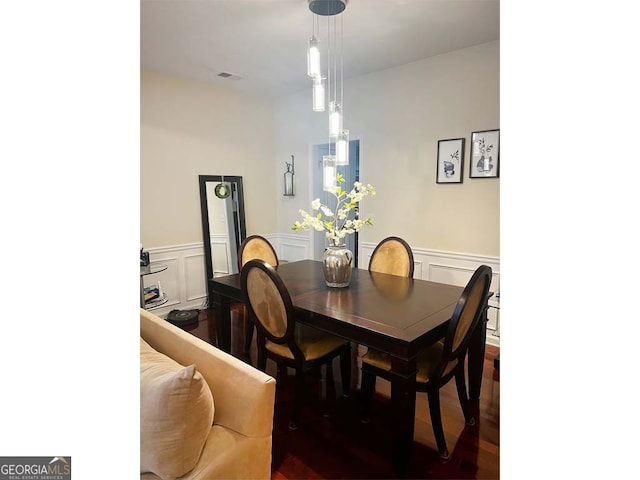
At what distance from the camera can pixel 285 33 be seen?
2756 millimetres

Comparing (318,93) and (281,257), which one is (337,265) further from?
(281,257)

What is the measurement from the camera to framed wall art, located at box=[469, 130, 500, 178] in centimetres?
299

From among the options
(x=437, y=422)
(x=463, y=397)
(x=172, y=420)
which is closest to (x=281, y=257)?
(x=463, y=397)

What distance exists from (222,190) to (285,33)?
6.47 feet

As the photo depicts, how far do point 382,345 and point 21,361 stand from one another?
1.41 metres

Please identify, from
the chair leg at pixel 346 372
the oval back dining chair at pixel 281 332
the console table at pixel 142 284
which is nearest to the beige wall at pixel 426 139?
the chair leg at pixel 346 372

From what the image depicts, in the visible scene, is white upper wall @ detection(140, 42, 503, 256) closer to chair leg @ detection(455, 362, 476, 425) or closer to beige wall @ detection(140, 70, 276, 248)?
beige wall @ detection(140, 70, 276, 248)

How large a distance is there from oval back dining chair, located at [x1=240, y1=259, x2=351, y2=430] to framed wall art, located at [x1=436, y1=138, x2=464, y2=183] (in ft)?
6.16

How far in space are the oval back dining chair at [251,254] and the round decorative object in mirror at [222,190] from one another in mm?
1289

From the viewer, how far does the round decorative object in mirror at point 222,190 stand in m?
4.19

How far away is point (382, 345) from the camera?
5.29ft

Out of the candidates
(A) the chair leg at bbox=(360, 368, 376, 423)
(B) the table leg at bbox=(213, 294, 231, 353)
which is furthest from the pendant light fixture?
(A) the chair leg at bbox=(360, 368, 376, 423)
